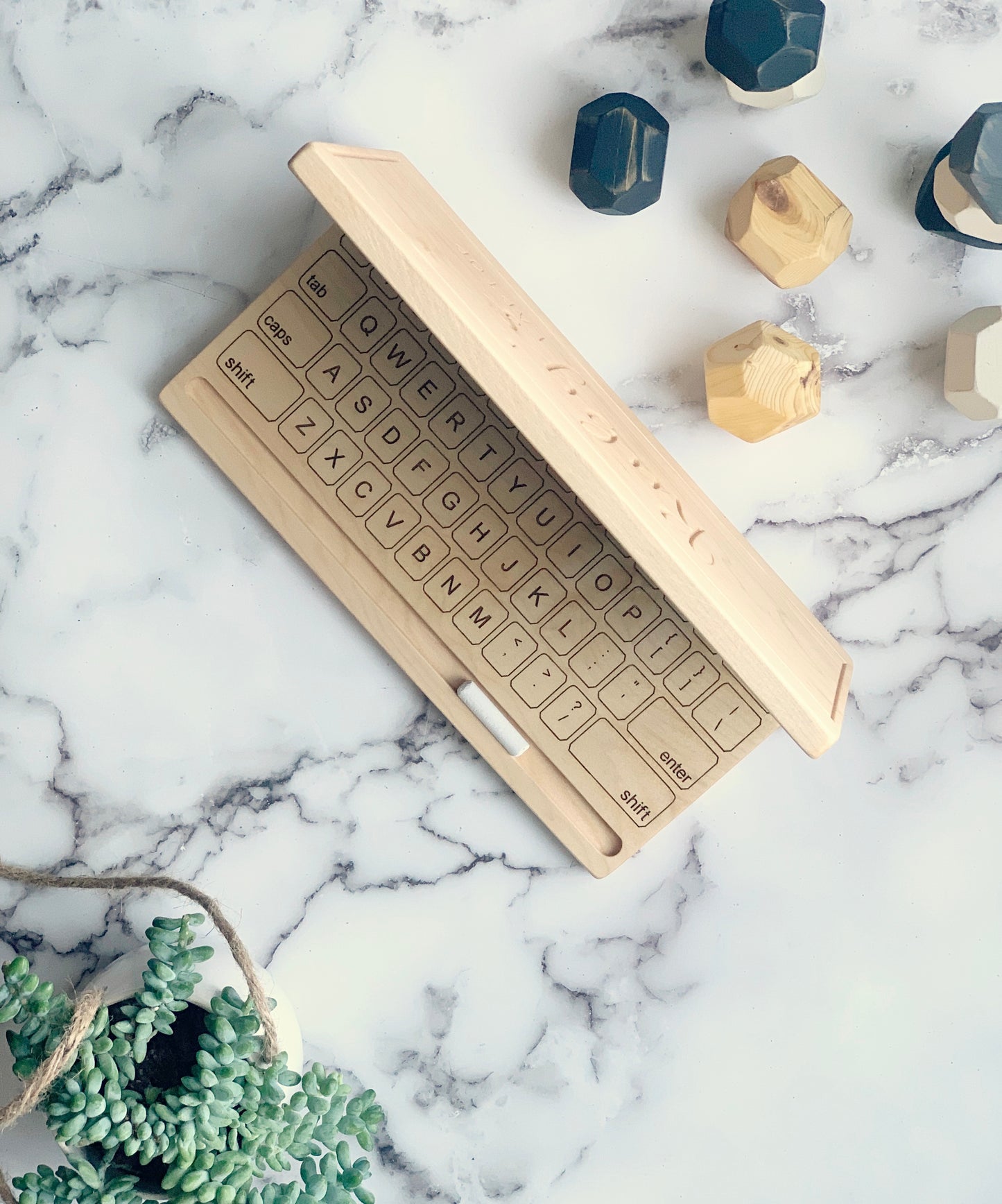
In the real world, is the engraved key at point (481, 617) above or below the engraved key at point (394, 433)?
below

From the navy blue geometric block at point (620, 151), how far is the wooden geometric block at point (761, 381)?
0.41 feet

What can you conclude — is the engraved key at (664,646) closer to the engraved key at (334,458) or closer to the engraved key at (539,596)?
the engraved key at (539,596)

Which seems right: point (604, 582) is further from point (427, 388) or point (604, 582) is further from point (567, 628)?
point (427, 388)

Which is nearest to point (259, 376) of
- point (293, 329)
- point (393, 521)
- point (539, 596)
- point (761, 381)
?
point (293, 329)

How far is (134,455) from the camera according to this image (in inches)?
28.2

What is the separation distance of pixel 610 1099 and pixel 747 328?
0.62 metres

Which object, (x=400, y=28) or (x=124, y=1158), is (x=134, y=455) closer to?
(x=400, y=28)

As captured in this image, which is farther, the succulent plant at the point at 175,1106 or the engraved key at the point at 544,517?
the engraved key at the point at 544,517

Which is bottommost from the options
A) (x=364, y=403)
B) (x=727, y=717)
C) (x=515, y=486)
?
(x=727, y=717)

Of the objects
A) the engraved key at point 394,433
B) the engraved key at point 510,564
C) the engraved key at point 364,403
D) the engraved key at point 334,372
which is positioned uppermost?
the engraved key at point 334,372

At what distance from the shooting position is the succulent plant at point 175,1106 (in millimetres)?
577

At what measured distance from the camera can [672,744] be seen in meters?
0.70

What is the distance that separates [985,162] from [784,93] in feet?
0.47

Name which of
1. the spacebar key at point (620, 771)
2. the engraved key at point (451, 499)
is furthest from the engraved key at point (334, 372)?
the spacebar key at point (620, 771)
